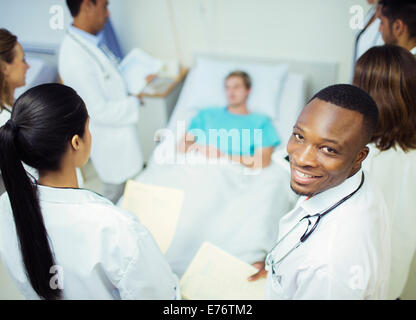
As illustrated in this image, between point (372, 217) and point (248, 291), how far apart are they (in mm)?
502

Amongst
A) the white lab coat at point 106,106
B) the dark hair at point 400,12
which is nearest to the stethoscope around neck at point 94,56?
the white lab coat at point 106,106

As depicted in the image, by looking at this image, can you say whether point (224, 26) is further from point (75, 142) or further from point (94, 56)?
point (75, 142)

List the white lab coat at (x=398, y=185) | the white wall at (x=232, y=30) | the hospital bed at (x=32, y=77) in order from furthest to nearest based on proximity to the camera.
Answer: the white wall at (x=232, y=30)
the white lab coat at (x=398, y=185)
the hospital bed at (x=32, y=77)

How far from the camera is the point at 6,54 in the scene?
774 mm

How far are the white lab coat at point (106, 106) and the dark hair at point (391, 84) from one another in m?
0.84

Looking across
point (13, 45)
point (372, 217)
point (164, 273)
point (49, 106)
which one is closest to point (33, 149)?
point (49, 106)

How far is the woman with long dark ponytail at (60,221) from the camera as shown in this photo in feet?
1.99

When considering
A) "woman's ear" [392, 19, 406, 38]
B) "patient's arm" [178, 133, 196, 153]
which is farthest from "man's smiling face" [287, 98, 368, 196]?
"patient's arm" [178, 133, 196, 153]

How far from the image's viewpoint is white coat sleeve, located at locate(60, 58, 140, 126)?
922 mm

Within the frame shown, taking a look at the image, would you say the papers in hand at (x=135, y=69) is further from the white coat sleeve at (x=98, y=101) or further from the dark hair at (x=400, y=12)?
the dark hair at (x=400, y=12)

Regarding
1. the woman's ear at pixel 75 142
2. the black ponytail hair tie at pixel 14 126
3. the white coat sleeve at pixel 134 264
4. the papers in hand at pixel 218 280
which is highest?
the black ponytail hair tie at pixel 14 126

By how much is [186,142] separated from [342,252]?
3.95 feet

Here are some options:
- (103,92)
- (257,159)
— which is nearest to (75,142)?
(103,92)

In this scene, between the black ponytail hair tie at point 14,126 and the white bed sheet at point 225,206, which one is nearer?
the black ponytail hair tie at point 14,126
